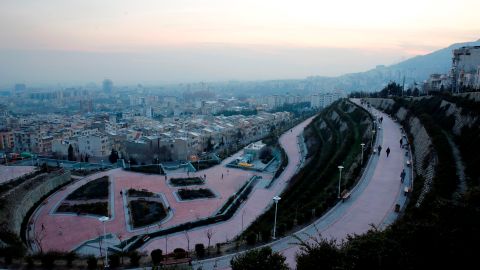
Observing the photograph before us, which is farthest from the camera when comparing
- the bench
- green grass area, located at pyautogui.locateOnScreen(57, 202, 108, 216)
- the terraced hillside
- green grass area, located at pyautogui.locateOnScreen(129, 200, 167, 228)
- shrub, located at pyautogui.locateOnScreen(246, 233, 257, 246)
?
green grass area, located at pyautogui.locateOnScreen(57, 202, 108, 216)

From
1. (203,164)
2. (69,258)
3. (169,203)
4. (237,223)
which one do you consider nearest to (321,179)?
(237,223)

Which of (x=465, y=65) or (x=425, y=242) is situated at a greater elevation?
(x=465, y=65)

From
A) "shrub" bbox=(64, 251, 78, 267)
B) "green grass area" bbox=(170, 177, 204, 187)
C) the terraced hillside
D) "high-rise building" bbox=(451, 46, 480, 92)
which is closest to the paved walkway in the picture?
the terraced hillside

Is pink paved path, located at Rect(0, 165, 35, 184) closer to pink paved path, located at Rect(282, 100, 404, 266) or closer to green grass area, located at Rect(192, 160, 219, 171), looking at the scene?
green grass area, located at Rect(192, 160, 219, 171)

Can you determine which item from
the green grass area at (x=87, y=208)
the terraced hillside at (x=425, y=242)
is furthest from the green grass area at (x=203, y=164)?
the terraced hillside at (x=425, y=242)

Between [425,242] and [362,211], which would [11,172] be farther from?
[425,242]

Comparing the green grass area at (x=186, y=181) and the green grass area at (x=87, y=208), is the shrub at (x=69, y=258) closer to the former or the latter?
the green grass area at (x=87, y=208)

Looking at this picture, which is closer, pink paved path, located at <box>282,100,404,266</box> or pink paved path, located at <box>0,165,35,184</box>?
pink paved path, located at <box>282,100,404,266</box>
